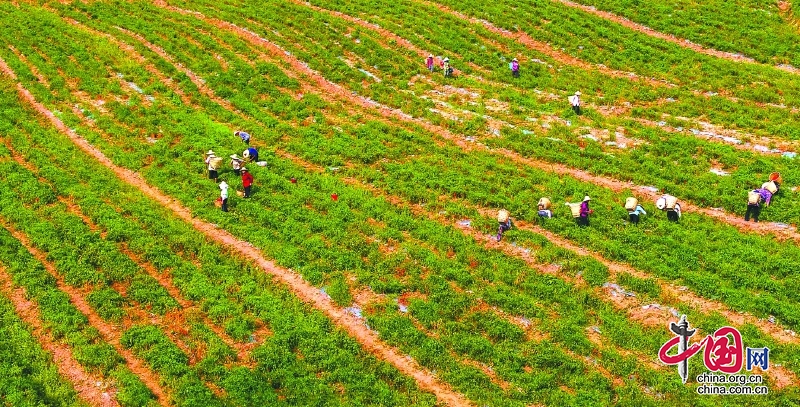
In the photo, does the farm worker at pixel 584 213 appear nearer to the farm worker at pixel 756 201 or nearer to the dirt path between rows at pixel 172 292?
the farm worker at pixel 756 201

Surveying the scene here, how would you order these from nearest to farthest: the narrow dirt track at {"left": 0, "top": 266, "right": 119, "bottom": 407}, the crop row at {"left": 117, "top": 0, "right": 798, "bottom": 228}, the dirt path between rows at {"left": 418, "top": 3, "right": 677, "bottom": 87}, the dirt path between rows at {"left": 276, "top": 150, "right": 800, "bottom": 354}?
the narrow dirt track at {"left": 0, "top": 266, "right": 119, "bottom": 407}
the dirt path between rows at {"left": 276, "top": 150, "right": 800, "bottom": 354}
the crop row at {"left": 117, "top": 0, "right": 798, "bottom": 228}
the dirt path between rows at {"left": 418, "top": 3, "right": 677, "bottom": 87}

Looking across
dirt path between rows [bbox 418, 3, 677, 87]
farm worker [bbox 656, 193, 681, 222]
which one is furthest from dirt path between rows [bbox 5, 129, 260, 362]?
dirt path between rows [bbox 418, 3, 677, 87]

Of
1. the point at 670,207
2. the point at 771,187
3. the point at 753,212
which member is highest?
the point at 771,187

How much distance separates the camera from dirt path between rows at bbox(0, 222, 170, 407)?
1979cm

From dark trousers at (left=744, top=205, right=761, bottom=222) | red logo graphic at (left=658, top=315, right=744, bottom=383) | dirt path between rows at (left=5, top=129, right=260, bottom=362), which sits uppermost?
dark trousers at (left=744, top=205, right=761, bottom=222)

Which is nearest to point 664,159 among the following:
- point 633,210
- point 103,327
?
point 633,210

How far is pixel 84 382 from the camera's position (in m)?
19.8

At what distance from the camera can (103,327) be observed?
863 inches

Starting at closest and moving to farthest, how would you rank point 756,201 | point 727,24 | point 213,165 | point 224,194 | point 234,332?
point 234,332 < point 756,201 < point 224,194 < point 213,165 < point 727,24

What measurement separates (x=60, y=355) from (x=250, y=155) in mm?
13946

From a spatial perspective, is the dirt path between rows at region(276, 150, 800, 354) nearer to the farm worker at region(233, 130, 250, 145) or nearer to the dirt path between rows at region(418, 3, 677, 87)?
the farm worker at region(233, 130, 250, 145)

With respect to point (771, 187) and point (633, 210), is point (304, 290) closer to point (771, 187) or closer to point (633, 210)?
point (633, 210)

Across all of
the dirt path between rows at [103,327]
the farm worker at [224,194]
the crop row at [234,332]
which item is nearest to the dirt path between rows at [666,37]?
the farm worker at [224,194]

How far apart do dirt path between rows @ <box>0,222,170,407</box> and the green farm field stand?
102 mm
